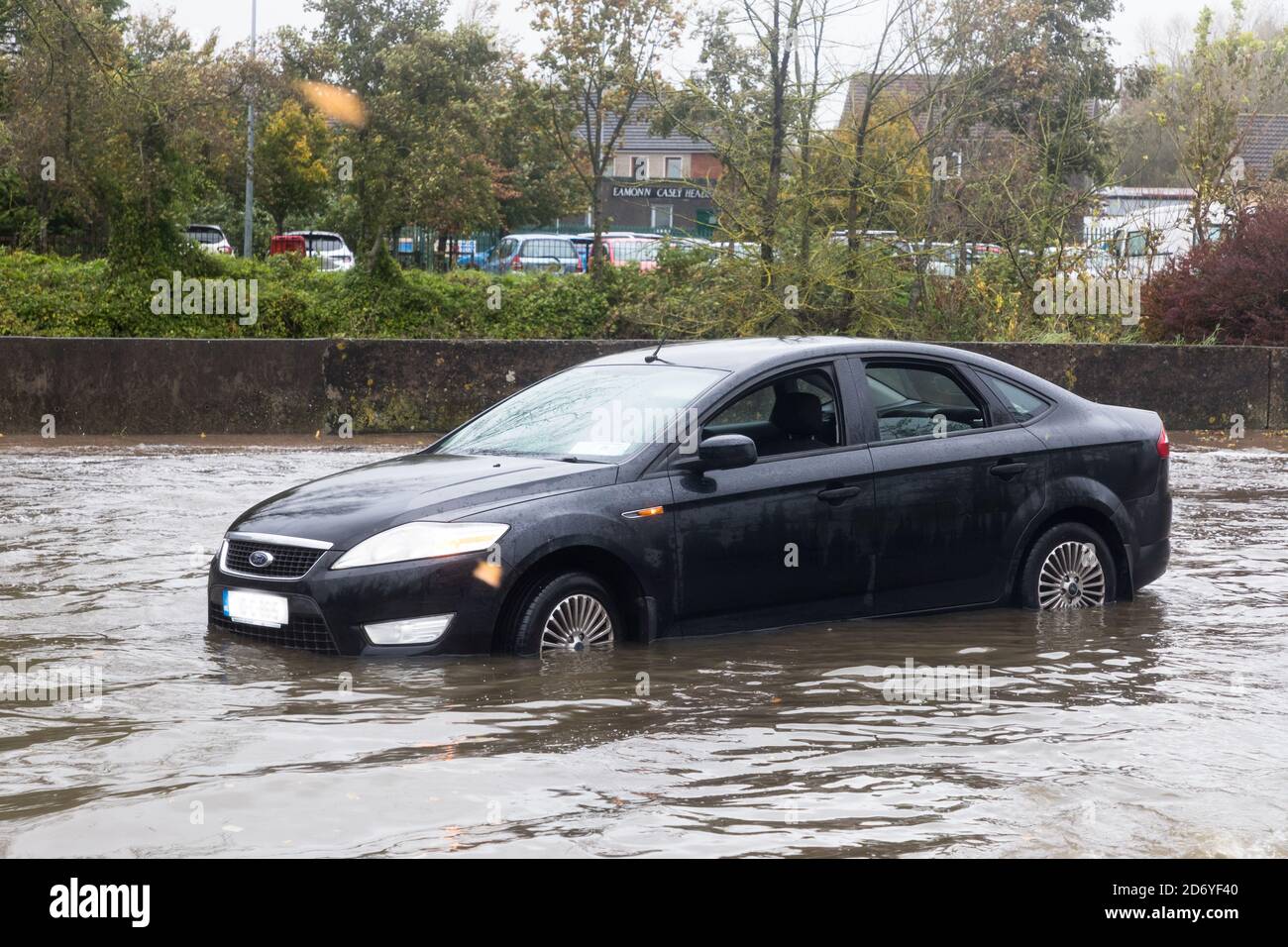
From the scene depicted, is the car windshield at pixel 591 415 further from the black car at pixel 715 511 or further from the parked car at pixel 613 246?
the parked car at pixel 613 246

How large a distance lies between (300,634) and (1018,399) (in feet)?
12.2

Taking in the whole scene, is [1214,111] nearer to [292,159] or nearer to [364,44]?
[292,159]

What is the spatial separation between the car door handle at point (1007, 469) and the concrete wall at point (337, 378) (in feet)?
34.2

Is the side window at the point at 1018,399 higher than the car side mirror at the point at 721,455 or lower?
higher

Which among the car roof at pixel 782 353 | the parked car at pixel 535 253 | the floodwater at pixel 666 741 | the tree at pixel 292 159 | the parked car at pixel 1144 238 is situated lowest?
the floodwater at pixel 666 741

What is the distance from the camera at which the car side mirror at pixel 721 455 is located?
7312 mm

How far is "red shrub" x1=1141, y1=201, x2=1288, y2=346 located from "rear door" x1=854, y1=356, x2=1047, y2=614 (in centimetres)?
1427

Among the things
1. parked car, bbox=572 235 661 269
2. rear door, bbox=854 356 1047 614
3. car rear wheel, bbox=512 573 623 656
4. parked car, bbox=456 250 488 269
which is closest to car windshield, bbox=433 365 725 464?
car rear wheel, bbox=512 573 623 656

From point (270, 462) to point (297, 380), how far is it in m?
2.94

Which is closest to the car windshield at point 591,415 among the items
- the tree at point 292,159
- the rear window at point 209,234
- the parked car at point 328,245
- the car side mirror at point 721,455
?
the car side mirror at point 721,455
